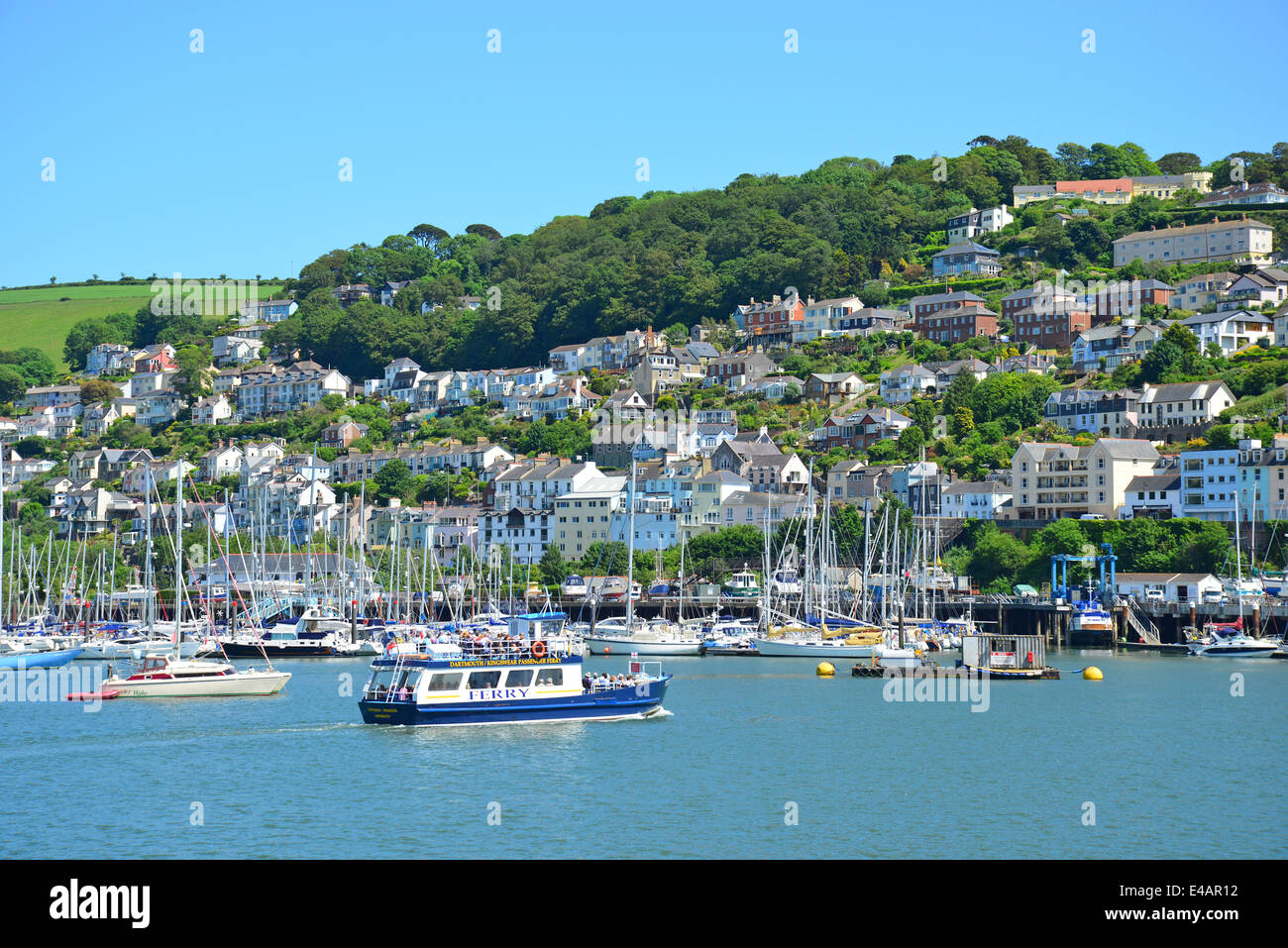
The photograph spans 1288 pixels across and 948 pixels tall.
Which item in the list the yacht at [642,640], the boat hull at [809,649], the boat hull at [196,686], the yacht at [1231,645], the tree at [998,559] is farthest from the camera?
the tree at [998,559]

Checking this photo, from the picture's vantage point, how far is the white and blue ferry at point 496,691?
4012 centimetres

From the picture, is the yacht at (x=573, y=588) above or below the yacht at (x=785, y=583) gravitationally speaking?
below

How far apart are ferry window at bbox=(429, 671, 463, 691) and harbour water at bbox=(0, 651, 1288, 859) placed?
3.98ft

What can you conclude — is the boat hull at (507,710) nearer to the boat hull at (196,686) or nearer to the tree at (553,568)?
the boat hull at (196,686)

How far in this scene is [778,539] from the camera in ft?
327

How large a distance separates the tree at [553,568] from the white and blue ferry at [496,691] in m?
62.1

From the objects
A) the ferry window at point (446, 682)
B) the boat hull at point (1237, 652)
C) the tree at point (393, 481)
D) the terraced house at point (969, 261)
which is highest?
the terraced house at point (969, 261)

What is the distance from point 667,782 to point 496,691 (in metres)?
8.70

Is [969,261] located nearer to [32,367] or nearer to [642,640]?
[642,640]

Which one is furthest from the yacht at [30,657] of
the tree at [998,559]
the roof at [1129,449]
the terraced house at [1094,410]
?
the terraced house at [1094,410]

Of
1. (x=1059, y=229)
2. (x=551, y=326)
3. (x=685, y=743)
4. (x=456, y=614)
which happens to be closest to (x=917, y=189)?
(x=1059, y=229)

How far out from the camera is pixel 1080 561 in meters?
93.1

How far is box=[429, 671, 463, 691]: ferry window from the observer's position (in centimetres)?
4016

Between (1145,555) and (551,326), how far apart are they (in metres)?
94.8
